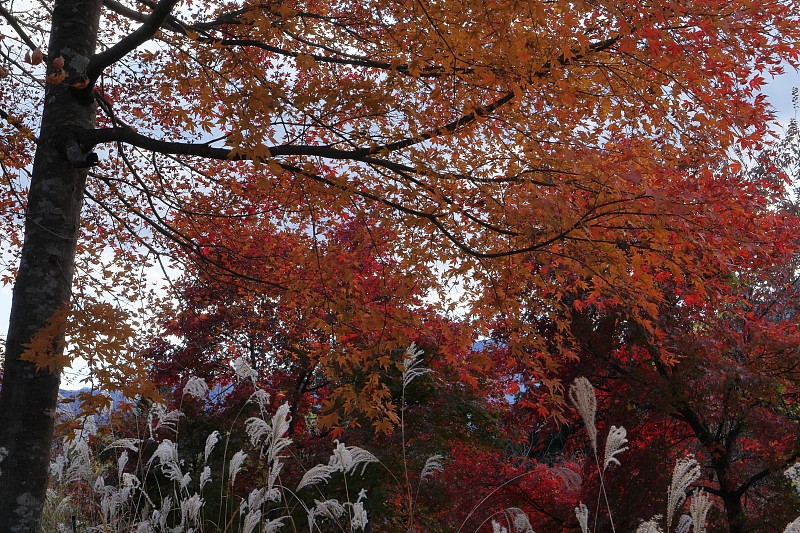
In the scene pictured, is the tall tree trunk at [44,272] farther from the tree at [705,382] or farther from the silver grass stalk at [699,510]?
the tree at [705,382]

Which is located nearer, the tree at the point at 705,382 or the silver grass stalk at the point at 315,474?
the silver grass stalk at the point at 315,474

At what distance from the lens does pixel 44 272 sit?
4738 mm

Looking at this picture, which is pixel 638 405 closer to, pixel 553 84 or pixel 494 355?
pixel 494 355

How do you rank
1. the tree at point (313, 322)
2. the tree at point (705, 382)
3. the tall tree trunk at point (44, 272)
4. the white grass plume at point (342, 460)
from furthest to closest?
the tree at point (705, 382) → the tree at point (313, 322) → the tall tree trunk at point (44, 272) → the white grass plume at point (342, 460)

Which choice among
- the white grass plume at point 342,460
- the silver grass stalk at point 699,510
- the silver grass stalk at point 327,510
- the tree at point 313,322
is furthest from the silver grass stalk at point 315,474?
the silver grass stalk at point 699,510

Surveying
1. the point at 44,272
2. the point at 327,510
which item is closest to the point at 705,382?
the point at 327,510

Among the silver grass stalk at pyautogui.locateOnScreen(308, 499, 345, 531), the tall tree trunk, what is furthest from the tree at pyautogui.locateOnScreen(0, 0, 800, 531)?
the silver grass stalk at pyautogui.locateOnScreen(308, 499, 345, 531)

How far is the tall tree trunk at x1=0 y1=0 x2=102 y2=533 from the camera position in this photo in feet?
14.5

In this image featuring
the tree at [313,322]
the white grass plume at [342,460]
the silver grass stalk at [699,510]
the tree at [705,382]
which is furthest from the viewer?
the tree at [705,382]

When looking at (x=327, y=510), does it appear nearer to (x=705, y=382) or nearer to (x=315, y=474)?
(x=315, y=474)

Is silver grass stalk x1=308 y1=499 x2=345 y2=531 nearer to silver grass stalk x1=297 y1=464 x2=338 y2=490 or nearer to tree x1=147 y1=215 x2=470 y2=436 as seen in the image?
silver grass stalk x1=297 y1=464 x2=338 y2=490

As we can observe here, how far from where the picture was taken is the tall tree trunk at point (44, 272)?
14.5 ft

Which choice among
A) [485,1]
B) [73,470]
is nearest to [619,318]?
[485,1]

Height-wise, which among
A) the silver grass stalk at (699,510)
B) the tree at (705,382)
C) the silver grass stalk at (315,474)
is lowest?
the silver grass stalk at (699,510)
